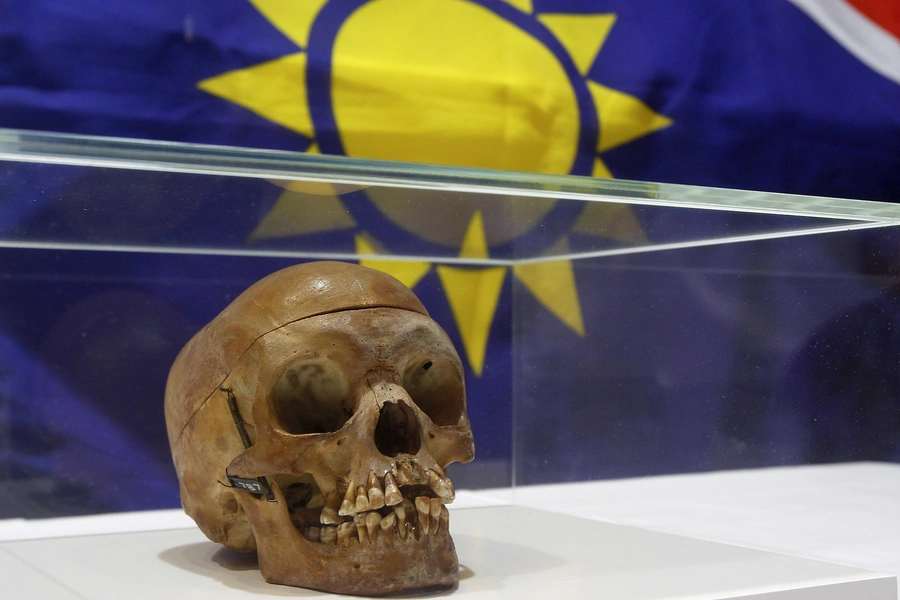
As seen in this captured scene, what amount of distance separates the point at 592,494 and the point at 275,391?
79cm

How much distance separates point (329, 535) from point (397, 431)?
137 mm

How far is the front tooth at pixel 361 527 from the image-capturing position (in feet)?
3.48

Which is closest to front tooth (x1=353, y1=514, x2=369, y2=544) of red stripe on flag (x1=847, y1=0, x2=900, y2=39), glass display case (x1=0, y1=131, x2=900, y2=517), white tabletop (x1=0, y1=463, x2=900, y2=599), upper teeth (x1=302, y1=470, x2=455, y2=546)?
upper teeth (x1=302, y1=470, x2=455, y2=546)

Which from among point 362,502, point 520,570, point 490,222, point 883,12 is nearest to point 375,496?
point 362,502

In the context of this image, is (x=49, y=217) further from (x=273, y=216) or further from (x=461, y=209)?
(x=461, y=209)

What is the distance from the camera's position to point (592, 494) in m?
1.75

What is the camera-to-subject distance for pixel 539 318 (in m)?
1.89

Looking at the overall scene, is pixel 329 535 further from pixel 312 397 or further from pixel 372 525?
pixel 312 397

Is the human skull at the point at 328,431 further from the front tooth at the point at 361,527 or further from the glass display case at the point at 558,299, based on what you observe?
the glass display case at the point at 558,299

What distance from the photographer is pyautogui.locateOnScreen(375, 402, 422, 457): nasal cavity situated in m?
1.13

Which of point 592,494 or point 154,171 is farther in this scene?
point 592,494

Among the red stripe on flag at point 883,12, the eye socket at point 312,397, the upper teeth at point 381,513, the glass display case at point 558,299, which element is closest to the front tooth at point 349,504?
the upper teeth at point 381,513

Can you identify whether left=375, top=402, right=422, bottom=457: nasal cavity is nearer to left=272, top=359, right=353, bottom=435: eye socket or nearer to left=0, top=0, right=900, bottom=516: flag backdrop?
left=272, top=359, right=353, bottom=435: eye socket

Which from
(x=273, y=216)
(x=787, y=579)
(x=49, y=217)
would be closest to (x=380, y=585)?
(x=787, y=579)
